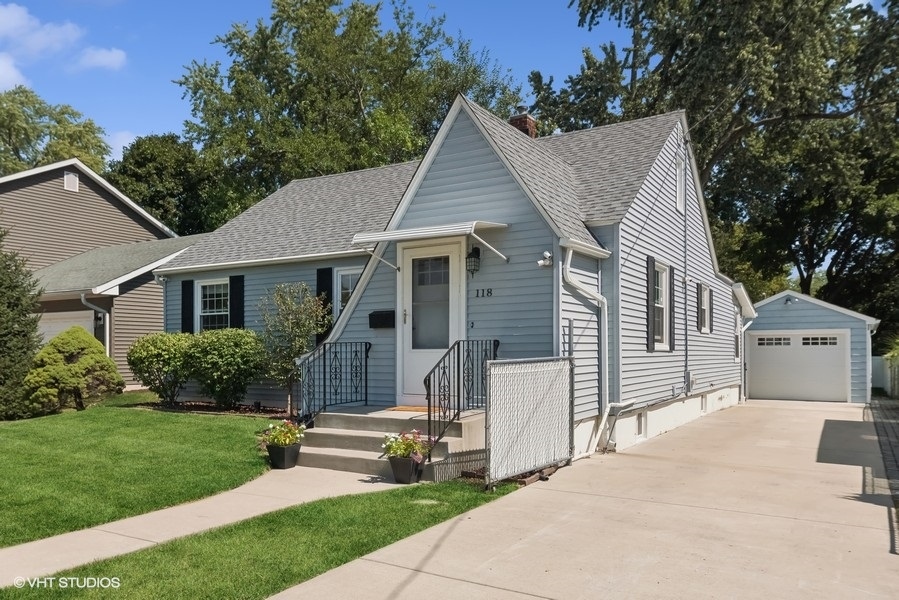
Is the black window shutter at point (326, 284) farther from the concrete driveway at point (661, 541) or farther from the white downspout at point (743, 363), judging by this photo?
the white downspout at point (743, 363)

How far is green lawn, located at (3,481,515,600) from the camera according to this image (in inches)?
168

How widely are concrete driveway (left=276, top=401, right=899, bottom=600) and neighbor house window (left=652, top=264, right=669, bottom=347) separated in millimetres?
3185

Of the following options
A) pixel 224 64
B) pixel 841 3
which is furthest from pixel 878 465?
pixel 224 64

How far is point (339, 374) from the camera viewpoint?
10.7 m

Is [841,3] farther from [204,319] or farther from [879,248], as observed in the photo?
[204,319]

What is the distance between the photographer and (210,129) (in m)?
30.2

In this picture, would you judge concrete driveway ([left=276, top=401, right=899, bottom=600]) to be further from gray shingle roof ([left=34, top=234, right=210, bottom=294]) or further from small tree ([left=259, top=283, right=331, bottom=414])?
gray shingle roof ([left=34, top=234, right=210, bottom=294])

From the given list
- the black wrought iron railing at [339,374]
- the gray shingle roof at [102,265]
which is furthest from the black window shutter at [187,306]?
the black wrought iron railing at [339,374]

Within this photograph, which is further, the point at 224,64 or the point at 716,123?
the point at 224,64

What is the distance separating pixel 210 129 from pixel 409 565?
29.3 m

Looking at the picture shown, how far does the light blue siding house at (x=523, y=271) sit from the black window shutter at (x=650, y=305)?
3 centimetres

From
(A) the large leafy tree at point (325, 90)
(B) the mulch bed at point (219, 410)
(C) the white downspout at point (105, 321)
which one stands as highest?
(A) the large leafy tree at point (325, 90)

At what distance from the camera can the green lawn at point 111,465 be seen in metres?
6.12

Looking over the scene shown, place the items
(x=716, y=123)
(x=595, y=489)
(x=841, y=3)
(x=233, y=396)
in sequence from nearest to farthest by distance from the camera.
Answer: (x=595, y=489) < (x=233, y=396) < (x=841, y=3) < (x=716, y=123)
